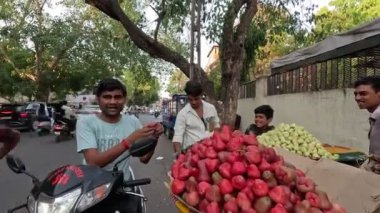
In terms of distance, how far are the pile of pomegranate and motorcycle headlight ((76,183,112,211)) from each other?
363 millimetres

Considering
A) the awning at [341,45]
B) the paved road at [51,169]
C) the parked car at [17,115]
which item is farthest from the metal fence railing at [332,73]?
the parked car at [17,115]

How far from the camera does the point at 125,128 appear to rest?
12.1 ft

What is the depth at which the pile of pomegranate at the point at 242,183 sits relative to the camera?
2518mm

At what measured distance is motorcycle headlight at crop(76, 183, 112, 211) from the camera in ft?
8.80

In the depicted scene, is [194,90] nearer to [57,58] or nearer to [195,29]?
[195,29]

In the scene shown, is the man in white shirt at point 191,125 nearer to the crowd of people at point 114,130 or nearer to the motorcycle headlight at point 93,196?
the crowd of people at point 114,130

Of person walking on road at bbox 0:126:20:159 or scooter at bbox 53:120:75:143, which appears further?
scooter at bbox 53:120:75:143

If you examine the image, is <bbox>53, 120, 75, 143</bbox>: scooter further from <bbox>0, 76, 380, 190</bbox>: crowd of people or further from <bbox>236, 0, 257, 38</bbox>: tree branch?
<bbox>0, 76, 380, 190</bbox>: crowd of people

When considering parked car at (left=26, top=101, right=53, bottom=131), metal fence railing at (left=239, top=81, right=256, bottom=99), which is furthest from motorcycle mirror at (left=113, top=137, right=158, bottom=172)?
parked car at (left=26, top=101, right=53, bottom=131)

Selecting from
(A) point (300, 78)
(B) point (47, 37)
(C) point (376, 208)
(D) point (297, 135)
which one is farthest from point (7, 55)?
(C) point (376, 208)

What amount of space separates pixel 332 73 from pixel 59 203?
11338 millimetres

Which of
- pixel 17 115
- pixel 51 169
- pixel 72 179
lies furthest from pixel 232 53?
pixel 17 115

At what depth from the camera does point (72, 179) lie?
276cm

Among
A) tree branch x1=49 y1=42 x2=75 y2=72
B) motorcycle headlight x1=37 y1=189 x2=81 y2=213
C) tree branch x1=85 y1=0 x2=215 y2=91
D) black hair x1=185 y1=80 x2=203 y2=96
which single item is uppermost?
tree branch x1=49 y1=42 x2=75 y2=72
